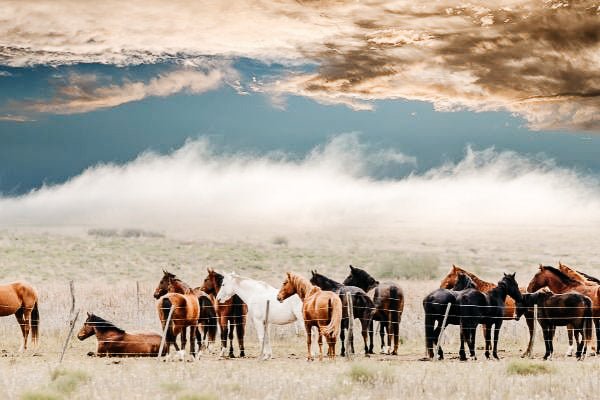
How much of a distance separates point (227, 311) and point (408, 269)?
126 feet

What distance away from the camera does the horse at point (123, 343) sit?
18.5m

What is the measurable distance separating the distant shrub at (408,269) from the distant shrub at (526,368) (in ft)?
129

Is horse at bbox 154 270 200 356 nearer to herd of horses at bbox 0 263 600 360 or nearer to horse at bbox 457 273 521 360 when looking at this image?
herd of horses at bbox 0 263 600 360

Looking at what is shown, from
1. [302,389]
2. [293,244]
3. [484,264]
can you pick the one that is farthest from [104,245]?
[302,389]

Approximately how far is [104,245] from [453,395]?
215ft

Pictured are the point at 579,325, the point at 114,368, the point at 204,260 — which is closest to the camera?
the point at 114,368

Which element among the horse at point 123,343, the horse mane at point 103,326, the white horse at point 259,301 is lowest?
the horse at point 123,343

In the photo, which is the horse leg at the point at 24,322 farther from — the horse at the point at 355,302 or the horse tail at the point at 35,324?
the horse at the point at 355,302

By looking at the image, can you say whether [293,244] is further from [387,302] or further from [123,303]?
[387,302]

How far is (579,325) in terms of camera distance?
18.4m

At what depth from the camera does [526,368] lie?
15.1m

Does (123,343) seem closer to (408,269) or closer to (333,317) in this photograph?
(333,317)

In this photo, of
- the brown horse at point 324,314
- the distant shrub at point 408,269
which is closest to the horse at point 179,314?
the brown horse at point 324,314

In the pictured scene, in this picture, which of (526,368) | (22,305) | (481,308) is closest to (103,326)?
(22,305)
